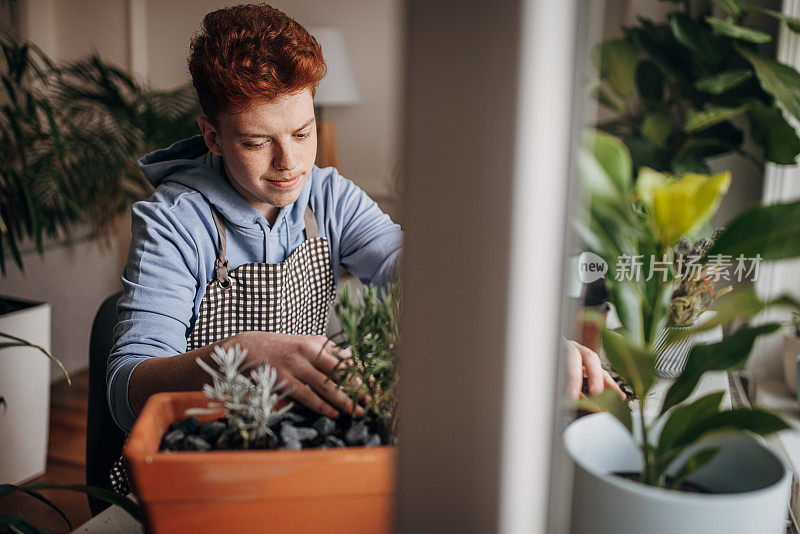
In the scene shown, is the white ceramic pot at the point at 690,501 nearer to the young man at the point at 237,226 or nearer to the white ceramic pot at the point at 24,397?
the young man at the point at 237,226

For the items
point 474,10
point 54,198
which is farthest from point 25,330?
point 474,10

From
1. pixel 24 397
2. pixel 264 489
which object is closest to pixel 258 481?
pixel 264 489

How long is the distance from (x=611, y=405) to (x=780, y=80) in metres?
0.27

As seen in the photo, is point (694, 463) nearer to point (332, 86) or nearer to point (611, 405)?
point (611, 405)

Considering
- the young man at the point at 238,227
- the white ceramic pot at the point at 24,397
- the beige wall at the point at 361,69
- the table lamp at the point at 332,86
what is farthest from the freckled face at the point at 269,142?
the beige wall at the point at 361,69

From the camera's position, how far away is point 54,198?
1908mm

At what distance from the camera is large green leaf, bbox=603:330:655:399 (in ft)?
0.89

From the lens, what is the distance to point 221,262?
67 centimetres

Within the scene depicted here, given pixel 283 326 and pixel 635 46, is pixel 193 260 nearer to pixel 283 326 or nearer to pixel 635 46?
pixel 283 326

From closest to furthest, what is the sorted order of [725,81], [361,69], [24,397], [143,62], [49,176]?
[725,81] → [24,397] → [49,176] → [361,69] → [143,62]

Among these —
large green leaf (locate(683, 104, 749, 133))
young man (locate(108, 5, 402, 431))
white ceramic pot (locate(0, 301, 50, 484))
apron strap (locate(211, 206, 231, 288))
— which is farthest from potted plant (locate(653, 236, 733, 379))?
white ceramic pot (locate(0, 301, 50, 484))

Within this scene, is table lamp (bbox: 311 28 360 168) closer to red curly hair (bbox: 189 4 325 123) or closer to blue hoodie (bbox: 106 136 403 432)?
blue hoodie (bbox: 106 136 403 432)

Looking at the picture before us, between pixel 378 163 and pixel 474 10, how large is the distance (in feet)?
8.64

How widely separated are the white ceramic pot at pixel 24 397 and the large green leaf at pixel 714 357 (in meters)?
1.48
